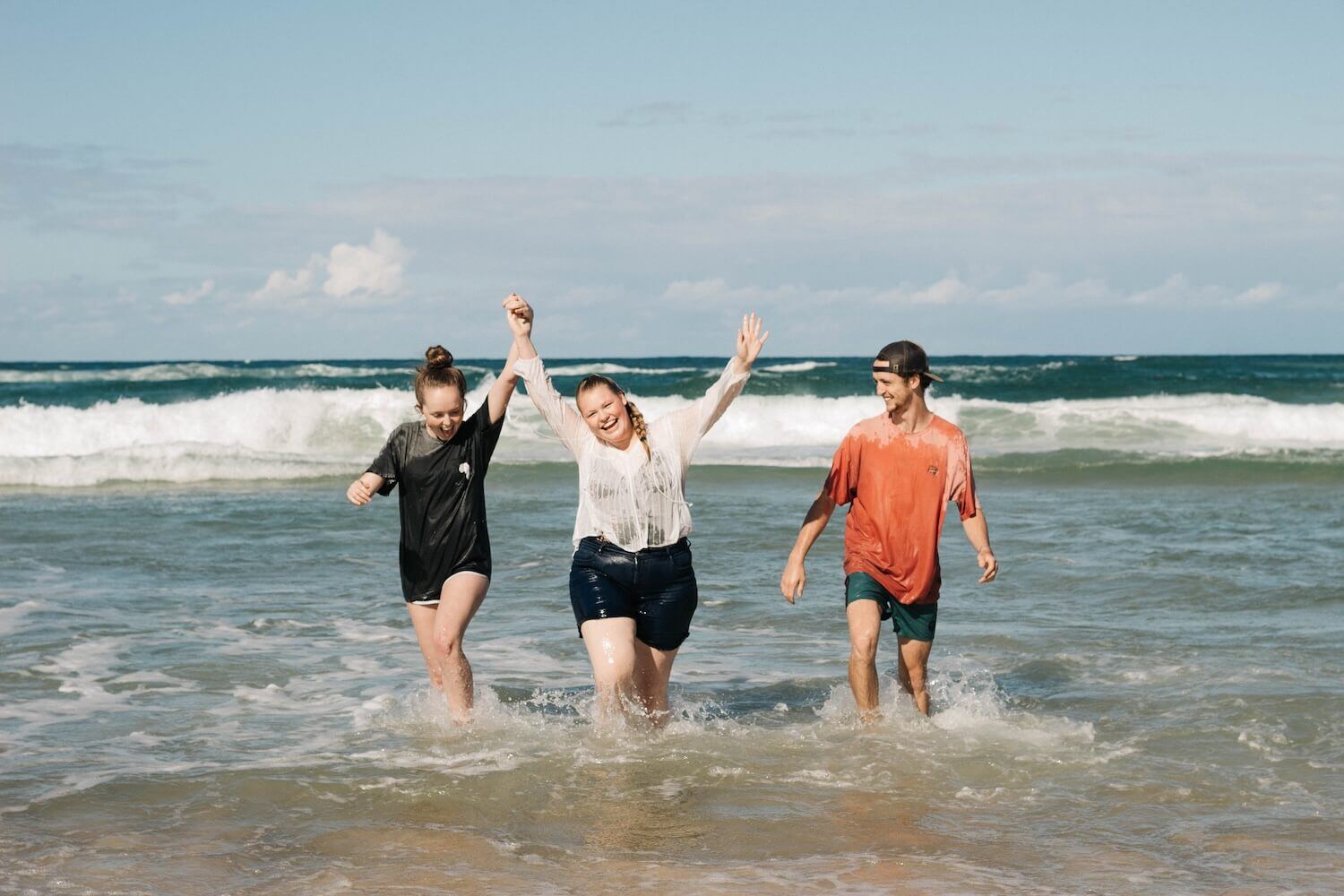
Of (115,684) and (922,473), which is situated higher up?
(922,473)

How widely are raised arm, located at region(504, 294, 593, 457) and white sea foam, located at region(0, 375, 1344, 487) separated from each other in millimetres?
15345

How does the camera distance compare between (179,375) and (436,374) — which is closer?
(436,374)

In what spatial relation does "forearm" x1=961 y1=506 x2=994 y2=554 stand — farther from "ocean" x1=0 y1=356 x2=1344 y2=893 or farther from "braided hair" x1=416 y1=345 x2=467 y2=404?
"braided hair" x1=416 y1=345 x2=467 y2=404

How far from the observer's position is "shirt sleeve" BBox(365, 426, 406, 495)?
6.03 meters

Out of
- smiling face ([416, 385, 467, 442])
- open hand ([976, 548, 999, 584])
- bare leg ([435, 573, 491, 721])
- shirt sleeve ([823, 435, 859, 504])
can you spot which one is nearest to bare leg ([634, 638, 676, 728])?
bare leg ([435, 573, 491, 721])

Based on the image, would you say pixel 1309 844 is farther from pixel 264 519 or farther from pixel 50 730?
pixel 264 519

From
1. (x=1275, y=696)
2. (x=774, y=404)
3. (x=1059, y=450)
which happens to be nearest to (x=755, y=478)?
(x=1059, y=450)

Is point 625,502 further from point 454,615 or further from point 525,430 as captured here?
point 525,430

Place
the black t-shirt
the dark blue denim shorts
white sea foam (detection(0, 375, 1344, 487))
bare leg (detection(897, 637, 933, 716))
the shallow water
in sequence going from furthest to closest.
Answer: white sea foam (detection(0, 375, 1344, 487)), bare leg (detection(897, 637, 933, 716)), the black t-shirt, the dark blue denim shorts, the shallow water

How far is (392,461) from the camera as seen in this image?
605 centimetres

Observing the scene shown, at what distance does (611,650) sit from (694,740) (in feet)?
2.76

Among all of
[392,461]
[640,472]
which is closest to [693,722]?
[640,472]

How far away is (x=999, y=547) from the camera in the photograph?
12523 millimetres

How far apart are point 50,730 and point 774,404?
25.0 metres
